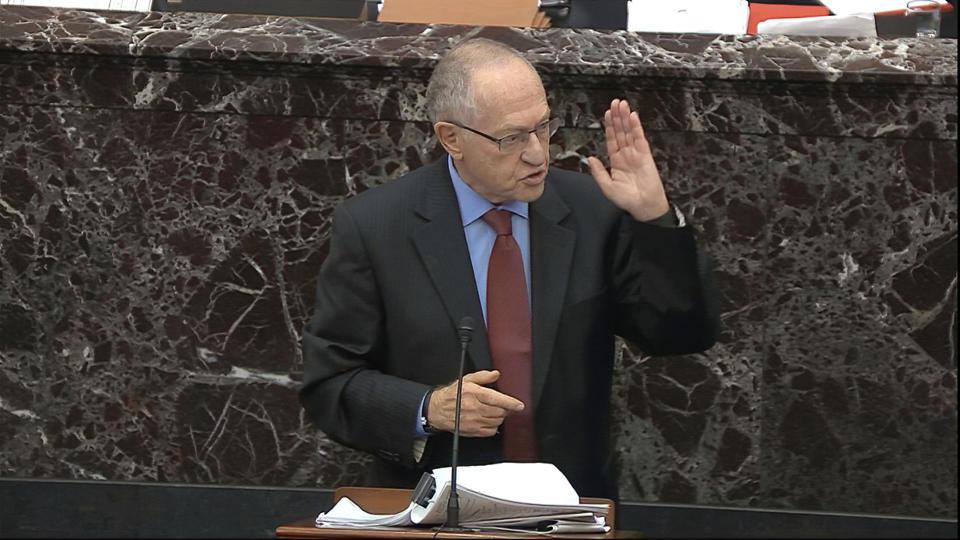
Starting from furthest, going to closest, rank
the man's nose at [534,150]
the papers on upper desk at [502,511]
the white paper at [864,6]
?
the white paper at [864,6], the man's nose at [534,150], the papers on upper desk at [502,511]

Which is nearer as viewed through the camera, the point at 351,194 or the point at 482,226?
the point at 482,226

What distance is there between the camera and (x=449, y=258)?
2773mm

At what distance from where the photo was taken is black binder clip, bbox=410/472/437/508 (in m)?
2.17

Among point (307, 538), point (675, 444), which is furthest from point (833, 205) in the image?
point (307, 538)

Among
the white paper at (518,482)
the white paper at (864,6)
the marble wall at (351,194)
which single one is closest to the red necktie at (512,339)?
the white paper at (518,482)

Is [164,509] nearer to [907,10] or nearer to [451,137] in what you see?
[451,137]

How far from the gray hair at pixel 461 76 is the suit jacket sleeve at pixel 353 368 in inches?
11.7

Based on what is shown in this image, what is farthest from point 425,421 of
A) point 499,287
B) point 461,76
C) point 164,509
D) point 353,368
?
point 164,509

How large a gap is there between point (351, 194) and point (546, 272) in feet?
2.65

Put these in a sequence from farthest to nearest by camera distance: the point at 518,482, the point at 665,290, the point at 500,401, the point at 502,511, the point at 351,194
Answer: the point at 351,194 < the point at 665,290 < the point at 500,401 < the point at 518,482 < the point at 502,511

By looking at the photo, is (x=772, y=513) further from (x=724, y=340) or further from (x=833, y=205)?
(x=833, y=205)

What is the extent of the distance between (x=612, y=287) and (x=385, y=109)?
2.79 feet

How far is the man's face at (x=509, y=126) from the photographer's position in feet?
8.94

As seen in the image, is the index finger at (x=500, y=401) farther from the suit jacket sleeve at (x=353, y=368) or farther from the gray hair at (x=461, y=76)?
the gray hair at (x=461, y=76)
